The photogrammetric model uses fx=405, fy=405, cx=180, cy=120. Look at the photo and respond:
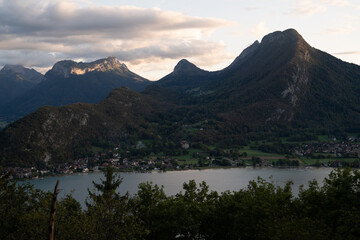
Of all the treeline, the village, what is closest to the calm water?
the village

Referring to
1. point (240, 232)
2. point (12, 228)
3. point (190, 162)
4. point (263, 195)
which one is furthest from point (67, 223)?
point (190, 162)

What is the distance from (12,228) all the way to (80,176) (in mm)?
115617

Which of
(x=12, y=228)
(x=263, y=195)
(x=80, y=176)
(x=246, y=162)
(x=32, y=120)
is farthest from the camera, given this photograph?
(x=32, y=120)

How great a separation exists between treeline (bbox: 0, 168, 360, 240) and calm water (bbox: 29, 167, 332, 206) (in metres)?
68.5

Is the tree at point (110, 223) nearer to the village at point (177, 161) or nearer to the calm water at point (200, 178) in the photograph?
the calm water at point (200, 178)

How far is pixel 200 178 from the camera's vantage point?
132625mm

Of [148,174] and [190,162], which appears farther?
[190,162]

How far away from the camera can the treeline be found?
28078 millimetres

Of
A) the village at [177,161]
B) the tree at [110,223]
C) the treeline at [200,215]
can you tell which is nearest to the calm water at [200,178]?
the village at [177,161]

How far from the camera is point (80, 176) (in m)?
146

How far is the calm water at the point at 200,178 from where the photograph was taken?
384 ft

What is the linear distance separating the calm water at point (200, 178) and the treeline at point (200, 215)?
68.5m

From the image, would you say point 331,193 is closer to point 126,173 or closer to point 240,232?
point 240,232

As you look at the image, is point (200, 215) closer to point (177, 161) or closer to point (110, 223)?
point (110, 223)
